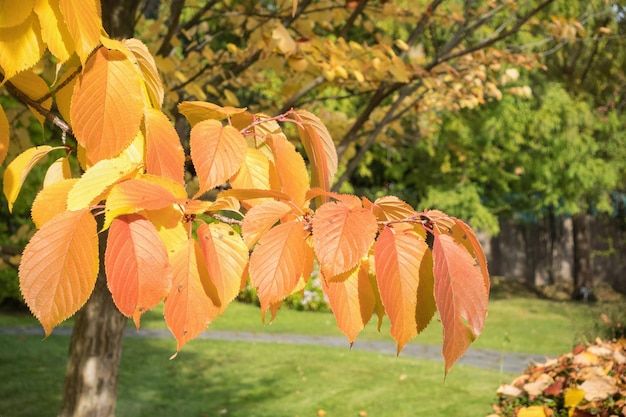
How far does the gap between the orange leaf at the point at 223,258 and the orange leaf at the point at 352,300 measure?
0.47 ft

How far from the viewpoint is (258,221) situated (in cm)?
111

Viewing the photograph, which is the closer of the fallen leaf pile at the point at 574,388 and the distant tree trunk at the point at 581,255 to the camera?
the fallen leaf pile at the point at 574,388

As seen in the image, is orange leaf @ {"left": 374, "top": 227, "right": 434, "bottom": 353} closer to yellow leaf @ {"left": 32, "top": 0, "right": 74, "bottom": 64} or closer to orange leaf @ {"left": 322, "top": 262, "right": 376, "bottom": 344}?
orange leaf @ {"left": 322, "top": 262, "right": 376, "bottom": 344}

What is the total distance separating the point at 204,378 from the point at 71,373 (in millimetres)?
4711

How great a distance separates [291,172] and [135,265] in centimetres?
40

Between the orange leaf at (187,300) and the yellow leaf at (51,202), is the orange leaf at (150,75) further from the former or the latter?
the orange leaf at (187,300)

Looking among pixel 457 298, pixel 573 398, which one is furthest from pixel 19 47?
pixel 573 398

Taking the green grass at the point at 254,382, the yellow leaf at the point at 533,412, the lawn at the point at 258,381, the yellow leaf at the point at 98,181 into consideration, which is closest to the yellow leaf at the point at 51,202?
the yellow leaf at the point at 98,181

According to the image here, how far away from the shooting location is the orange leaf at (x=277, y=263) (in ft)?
3.43

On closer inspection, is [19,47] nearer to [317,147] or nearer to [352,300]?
[317,147]

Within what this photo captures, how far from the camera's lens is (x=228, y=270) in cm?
114

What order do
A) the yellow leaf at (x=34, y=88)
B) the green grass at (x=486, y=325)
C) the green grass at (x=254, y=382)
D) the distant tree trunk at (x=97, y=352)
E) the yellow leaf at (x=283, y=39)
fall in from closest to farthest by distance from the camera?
the yellow leaf at (x=34, y=88) → the yellow leaf at (x=283, y=39) → the distant tree trunk at (x=97, y=352) → the green grass at (x=254, y=382) → the green grass at (x=486, y=325)

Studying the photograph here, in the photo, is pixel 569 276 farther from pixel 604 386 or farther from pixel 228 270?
pixel 228 270

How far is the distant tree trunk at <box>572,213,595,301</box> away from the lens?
69.5 feet
